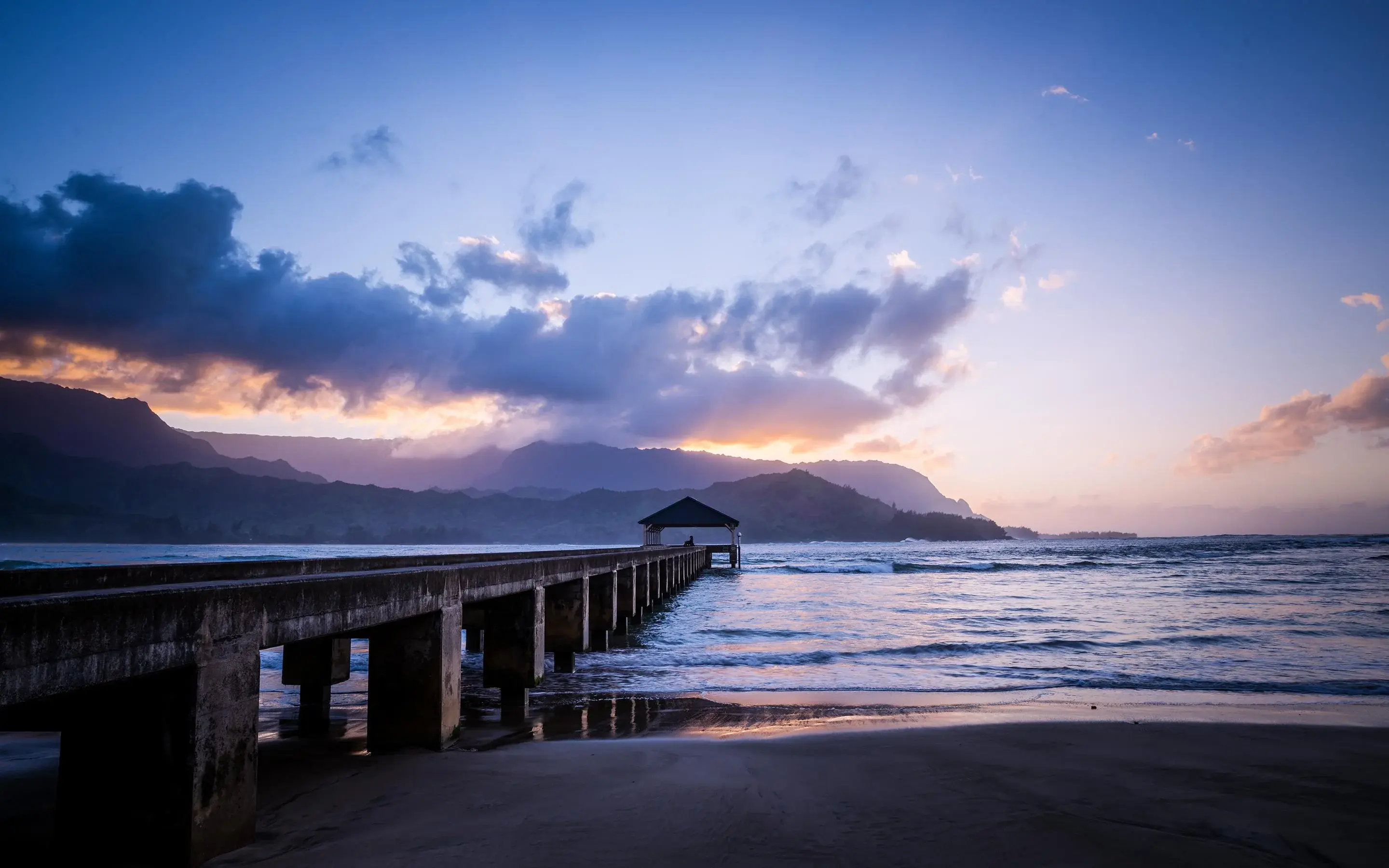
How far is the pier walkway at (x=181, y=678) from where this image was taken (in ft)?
9.02

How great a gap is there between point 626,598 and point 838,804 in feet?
45.0

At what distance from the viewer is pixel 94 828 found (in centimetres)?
333

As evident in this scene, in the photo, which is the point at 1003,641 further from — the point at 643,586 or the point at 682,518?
the point at 682,518

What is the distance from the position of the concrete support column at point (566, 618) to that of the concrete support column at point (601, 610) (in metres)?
1.43

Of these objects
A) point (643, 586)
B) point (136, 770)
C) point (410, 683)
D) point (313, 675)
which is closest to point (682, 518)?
point (643, 586)

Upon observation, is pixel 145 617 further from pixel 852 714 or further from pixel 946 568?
pixel 946 568

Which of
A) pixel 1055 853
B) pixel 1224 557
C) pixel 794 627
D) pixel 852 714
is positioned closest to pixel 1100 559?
pixel 1224 557

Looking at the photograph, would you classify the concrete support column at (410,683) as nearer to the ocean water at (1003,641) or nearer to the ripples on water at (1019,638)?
the ocean water at (1003,641)

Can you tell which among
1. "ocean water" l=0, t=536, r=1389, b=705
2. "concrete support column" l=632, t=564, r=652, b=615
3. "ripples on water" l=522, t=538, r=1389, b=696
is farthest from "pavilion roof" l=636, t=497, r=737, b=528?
"concrete support column" l=632, t=564, r=652, b=615

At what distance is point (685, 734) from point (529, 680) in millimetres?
1974

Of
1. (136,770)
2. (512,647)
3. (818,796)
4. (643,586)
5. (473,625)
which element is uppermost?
(136,770)

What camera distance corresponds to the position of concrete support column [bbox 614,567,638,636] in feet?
59.6

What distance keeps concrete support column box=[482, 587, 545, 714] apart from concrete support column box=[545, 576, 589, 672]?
3.06 metres

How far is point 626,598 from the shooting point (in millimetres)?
18469
